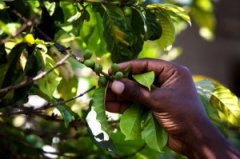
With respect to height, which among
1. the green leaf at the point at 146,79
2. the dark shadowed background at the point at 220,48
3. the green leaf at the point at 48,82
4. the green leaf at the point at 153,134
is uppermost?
the green leaf at the point at 146,79

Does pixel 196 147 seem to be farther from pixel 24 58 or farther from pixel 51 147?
pixel 51 147

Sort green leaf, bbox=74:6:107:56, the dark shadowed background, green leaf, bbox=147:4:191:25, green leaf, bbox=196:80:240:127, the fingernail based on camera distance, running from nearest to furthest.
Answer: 1. the fingernail
2. green leaf, bbox=147:4:191:25
3. green leaf, bbox=196:80:240:127
4. green leaf, bbox=74:6:107:56
5. the dark shadowed background

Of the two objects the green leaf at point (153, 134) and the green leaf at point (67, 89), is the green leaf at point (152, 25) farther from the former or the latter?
the green leaf at point (67, 89)

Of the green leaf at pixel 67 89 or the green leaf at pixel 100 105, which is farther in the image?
the green leaf at pixel 67 89

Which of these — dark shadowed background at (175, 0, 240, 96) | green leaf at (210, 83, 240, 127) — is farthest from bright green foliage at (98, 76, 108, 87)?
dark shadowed background at (175, 0, 240, 96)

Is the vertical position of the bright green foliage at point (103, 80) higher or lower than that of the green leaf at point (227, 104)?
higher

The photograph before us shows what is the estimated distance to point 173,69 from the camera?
1.30 m

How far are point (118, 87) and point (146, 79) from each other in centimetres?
7

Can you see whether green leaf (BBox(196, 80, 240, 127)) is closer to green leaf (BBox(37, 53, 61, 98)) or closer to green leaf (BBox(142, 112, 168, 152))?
green leaf (BBox(142, 112, 168, 152))

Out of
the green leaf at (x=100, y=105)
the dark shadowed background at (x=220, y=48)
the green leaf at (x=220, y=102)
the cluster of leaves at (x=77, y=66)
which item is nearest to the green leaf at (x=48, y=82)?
the cluster of leaves at (x=77, y=66)

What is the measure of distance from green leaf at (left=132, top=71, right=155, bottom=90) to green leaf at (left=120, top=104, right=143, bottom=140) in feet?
0.22

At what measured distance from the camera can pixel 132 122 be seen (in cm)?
127

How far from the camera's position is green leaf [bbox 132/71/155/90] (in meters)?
1.24

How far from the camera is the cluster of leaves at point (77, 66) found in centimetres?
125
